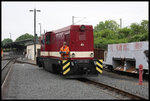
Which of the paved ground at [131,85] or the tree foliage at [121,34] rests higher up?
the tree foliage at [121,34]

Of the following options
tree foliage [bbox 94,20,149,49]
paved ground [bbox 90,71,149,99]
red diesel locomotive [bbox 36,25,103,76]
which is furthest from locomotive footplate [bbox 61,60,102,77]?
tree foliage [bbox 94,20,149,49]

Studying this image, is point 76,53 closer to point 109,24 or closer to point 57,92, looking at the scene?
point 57,92

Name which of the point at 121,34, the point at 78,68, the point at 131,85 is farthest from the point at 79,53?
the point at 121,34

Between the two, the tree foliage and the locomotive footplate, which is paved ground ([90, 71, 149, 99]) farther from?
the tree foliage

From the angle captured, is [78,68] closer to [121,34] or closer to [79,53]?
[79,53]

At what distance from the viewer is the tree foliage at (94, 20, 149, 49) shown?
130ft

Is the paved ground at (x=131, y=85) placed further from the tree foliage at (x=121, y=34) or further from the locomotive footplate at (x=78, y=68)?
the tree foliage at (x=121, y=34)

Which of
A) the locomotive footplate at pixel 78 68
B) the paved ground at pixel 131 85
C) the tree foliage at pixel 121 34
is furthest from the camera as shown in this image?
the tree foliage at pixel 121 34

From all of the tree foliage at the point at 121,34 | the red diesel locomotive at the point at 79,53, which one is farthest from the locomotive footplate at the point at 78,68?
the tree foliage at the point at 121,34

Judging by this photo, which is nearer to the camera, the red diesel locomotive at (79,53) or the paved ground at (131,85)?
the paved ground at (131,85)

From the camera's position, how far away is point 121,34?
201ft

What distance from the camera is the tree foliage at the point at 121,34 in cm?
3971

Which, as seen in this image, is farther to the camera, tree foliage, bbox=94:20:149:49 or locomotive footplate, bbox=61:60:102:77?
tree foliage, bbox=94:20:149:49

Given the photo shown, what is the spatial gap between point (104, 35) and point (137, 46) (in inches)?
2181
